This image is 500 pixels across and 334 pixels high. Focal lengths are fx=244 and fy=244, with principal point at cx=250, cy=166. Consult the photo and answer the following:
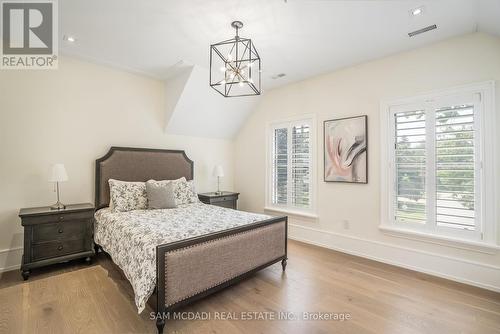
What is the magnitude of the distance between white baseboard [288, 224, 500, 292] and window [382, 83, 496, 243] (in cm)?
29

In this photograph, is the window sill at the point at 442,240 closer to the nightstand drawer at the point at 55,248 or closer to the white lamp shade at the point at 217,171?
the white lamp shade at the point at 217,171

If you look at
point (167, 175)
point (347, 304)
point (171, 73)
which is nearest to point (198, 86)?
point (171, 73)

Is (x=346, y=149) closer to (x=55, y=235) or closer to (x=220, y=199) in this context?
(x=220, y=199)

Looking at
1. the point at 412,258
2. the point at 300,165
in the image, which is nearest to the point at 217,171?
the point at 300,165

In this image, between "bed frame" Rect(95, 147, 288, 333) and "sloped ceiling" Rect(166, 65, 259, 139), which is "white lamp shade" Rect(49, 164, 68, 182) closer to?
"bed frame" Rect(95, 147, 288, 333)

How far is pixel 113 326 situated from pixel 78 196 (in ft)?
7.33

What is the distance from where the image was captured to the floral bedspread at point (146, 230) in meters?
2.04

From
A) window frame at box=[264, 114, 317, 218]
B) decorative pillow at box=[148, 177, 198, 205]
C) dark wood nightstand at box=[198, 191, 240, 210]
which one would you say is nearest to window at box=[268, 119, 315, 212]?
window frame at box=[264, 114, 317, 218]

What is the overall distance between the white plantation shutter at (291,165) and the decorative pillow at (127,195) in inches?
92.9

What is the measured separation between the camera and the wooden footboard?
196 cm

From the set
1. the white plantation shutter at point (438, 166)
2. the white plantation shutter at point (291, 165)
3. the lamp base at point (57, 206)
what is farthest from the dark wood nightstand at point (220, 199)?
the white plantation shutter at point (438, 166)

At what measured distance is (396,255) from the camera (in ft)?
10.7

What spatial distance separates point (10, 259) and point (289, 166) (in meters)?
4.14

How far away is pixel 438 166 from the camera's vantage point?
2930 millimetres
